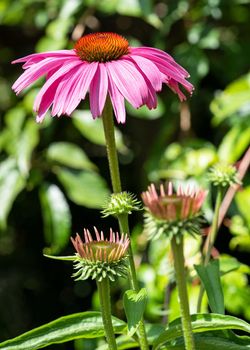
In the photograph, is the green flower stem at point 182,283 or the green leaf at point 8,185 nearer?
the green flower stem at point 182,283

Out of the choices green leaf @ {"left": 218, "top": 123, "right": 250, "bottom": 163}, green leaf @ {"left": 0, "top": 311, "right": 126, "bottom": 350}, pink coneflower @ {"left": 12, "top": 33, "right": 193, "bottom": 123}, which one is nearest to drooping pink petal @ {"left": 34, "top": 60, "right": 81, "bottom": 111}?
pink coneflower @ {"left": 12, "top": 33, "right": 193, "bottom": 123}

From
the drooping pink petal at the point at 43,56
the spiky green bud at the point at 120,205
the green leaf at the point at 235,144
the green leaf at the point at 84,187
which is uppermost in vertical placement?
the drooping pink petal at the point at 43,56

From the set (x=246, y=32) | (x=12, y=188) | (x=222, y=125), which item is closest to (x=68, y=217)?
(x=12, y=188)

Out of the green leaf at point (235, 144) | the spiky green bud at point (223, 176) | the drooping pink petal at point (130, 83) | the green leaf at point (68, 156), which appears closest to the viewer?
the drooping pink petal at point (130, 83)

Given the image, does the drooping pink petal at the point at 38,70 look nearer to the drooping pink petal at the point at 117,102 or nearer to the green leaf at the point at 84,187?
the drooping pink petal at the point at 117,102

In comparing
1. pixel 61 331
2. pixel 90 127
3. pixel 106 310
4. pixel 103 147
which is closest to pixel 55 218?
pixel 90 127

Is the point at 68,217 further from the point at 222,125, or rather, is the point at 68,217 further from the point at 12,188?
the point at 222,125

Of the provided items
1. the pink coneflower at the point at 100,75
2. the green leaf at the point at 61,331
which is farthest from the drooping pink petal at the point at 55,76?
the green leaf at the point at 61,331
